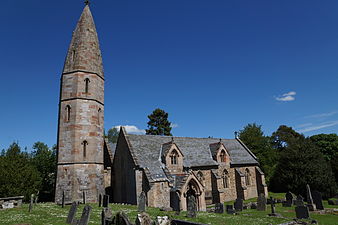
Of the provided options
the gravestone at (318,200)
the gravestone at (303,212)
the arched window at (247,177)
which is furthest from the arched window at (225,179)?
the gravestone at (303,212)

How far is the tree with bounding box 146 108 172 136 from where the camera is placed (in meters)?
61.3

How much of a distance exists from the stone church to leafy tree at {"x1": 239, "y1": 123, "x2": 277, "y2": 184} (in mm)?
17243

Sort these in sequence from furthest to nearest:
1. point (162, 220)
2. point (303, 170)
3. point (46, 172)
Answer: point (46, 172) < point (303, 170) < point (162, 220)

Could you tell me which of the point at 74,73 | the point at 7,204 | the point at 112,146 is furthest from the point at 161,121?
the point at 7,204

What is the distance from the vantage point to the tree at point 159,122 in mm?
61344

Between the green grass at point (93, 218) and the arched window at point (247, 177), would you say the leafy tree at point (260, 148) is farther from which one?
the green grass at point (93, 218)

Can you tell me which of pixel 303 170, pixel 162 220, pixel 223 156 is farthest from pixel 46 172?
pixel 303 170

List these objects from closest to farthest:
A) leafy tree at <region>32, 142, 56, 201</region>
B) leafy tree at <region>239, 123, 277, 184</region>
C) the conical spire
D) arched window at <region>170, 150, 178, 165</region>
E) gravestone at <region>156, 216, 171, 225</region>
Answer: gravestone at <region>156, 216, 171, 225</region>, the conical spire, arched window at <region>170, 150, 178, 165</region>, leafy tree at <region>32, 142, 56, 201</region>, leafy tree at <region>239, 123, 277, 184</region>

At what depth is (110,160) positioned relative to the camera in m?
31.7

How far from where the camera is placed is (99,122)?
2666cm

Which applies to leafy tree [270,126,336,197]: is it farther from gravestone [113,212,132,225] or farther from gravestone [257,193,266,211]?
gravestone [113,212,132,225]

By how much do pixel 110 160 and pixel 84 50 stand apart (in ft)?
49.3

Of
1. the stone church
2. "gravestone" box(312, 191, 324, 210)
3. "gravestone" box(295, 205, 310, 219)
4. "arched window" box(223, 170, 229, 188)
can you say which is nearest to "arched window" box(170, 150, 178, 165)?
the stone church

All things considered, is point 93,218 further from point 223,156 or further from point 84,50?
point 223,156
